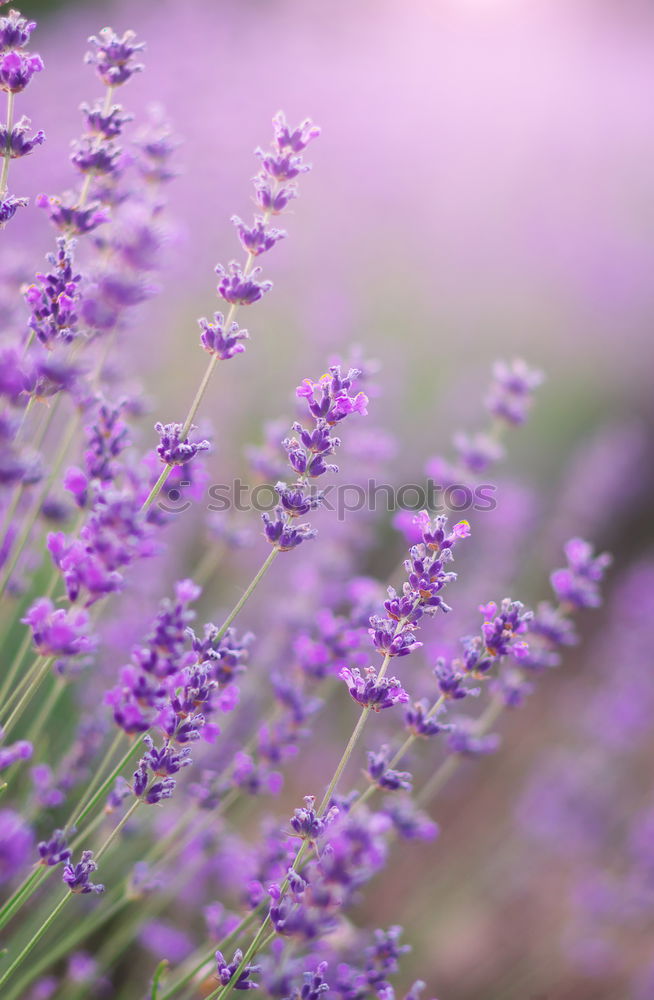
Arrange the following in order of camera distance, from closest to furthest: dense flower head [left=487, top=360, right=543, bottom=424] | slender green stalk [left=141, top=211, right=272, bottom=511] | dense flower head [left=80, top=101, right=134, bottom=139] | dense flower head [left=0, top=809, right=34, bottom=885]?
1. slender green stalk [left=141, top=211, right=272, bottom=511]
2. dense flower head [left=80, top=101, right=134, bottom=139]
3. dense flower head [left=0, top=809, right=34, bottom=885]
4. dense flower head [left=487, top=360, right=543, bottom=424]

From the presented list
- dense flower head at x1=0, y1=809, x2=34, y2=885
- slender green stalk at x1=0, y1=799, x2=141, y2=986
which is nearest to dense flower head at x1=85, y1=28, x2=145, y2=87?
slender green stalk at x1=0, y1=799, x2=141, y2=986

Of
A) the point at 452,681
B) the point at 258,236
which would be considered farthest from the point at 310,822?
the point at 258,236

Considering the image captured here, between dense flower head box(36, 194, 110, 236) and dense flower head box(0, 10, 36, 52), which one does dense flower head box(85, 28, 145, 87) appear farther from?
dense flower head box(36, 194, 110, 236)

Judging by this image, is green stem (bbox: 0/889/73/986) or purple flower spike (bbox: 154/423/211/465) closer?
green stem (bbox: 0/889/73/986)

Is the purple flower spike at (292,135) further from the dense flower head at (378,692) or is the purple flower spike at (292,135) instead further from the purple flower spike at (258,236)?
the dense flower head at (378,692)

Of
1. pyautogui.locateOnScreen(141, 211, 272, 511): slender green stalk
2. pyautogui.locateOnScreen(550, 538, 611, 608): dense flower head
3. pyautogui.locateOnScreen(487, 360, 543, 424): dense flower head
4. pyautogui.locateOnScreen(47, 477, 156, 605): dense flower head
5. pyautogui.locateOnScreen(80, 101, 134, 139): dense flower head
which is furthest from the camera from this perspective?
pyautogui.locateOnScreen(487, 360, 543, 424): dense flower head

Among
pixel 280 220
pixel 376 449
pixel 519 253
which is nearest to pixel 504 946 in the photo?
pixel 376 449
